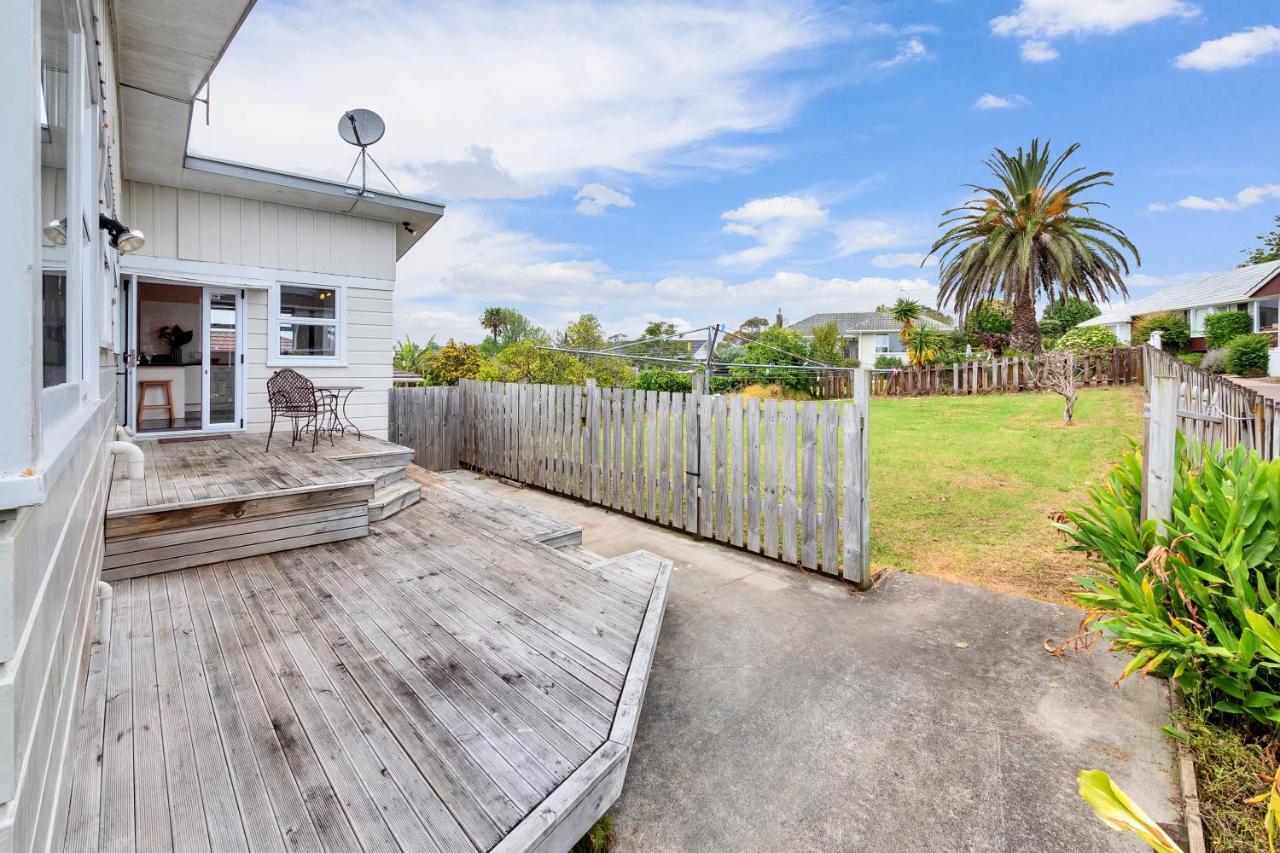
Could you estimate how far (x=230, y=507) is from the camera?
3615 mm

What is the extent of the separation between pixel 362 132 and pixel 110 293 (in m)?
4.06

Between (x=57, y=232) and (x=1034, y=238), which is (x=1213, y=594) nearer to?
(x=57, y=232)

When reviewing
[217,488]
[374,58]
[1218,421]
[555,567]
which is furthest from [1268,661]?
[374,58]

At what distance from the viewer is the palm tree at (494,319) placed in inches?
1914

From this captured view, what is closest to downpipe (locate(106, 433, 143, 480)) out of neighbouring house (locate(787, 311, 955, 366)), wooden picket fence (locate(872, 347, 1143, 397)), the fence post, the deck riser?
the deck riser

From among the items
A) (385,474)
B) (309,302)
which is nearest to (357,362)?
(309,302)

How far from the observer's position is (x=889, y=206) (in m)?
27.4

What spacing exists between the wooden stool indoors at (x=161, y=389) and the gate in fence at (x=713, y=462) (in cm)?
455

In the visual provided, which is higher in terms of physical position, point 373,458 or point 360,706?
point 373,458

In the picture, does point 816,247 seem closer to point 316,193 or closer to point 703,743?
point 316,193

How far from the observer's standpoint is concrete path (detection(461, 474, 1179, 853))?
211cm

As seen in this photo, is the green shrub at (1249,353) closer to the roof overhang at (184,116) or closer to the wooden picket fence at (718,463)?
the wooden picket fence at (718,463)

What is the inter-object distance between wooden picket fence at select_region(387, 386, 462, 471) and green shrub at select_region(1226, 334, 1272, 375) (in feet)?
83.9

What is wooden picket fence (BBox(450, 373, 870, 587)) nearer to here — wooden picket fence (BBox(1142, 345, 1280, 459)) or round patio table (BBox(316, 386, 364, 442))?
wooden picket fence (BBox(1142, 345, 1280, 459))
